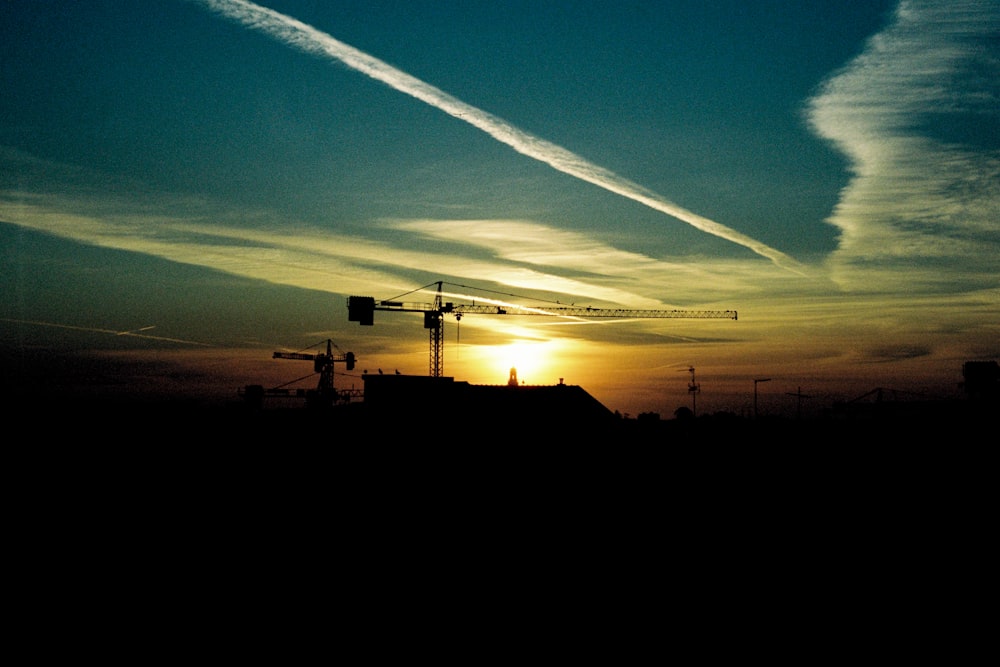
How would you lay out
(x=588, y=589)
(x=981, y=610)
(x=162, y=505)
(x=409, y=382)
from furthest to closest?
(x=409, y=382) → (x=162, y=505) → (x=588, y=589) → (x=981, y=610)

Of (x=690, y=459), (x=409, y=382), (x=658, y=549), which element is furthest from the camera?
(x=409, y=382)

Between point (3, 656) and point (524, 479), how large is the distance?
2671cm

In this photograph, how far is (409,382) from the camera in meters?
71.8

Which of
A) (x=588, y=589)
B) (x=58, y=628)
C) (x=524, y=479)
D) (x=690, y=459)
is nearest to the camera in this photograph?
(x=58, y=628)

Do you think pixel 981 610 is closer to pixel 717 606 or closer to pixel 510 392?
pixel 717 606

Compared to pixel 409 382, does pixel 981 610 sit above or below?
below

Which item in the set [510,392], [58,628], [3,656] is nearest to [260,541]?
[58,628]

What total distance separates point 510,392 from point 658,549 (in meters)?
37.7

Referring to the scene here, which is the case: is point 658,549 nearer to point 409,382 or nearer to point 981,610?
point 981,610

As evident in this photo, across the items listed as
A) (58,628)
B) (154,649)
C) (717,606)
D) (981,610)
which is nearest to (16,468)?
(58,628)

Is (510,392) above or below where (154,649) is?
above

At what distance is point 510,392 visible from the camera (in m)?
62.3

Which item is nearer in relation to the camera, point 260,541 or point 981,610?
point 981,610

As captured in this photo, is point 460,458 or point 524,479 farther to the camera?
point 460,458
